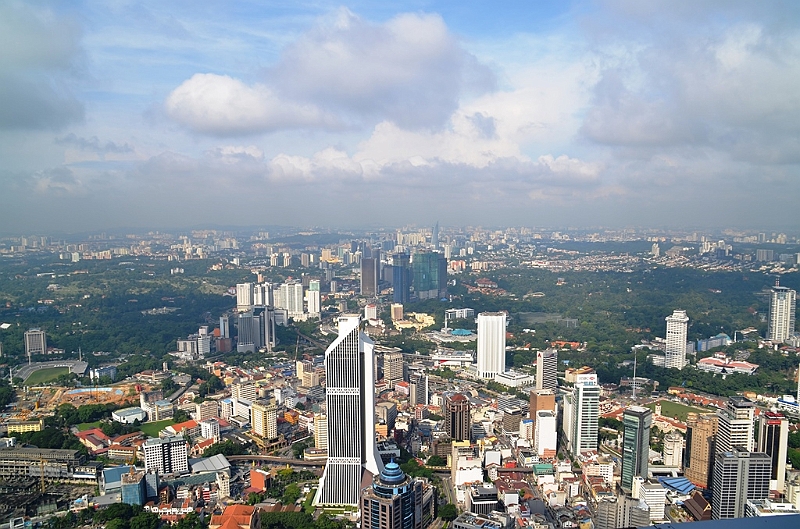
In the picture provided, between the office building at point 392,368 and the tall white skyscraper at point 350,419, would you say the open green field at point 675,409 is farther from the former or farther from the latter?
the tall white skyscraper at point 350,419

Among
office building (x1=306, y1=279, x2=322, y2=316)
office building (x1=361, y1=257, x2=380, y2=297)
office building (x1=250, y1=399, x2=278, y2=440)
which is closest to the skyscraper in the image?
office building (x1=250, y1=399, x2=278, y2=440)

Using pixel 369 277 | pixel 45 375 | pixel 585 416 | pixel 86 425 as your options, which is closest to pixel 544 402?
pixel 585 416

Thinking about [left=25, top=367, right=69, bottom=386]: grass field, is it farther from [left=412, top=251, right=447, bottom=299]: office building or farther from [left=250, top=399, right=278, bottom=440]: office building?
[left=412, top=251, right=447, bottom=299]: office building

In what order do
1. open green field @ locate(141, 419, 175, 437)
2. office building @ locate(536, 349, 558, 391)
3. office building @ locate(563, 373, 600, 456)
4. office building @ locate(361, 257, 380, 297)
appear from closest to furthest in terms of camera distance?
office building @ locate(563, 373, 600, 456)
open green field @ locate(141, 419, 175, 437)
office building @ locate(536, 349, 558, 391)
office building @ locate(361, 257, 380, 297)

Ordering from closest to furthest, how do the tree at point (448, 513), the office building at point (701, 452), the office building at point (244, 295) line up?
the tree at point (448, 513) → the office building at point (701, 452) → the office building at point (244, 295)

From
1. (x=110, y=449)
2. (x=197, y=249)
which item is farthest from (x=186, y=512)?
(x=197, y=249)

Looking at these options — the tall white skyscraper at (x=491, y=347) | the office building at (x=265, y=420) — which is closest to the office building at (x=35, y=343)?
the office building at (x=265, y=420)

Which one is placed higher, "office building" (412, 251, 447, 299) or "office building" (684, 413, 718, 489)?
"office building" (412, 251, 447, 299)
